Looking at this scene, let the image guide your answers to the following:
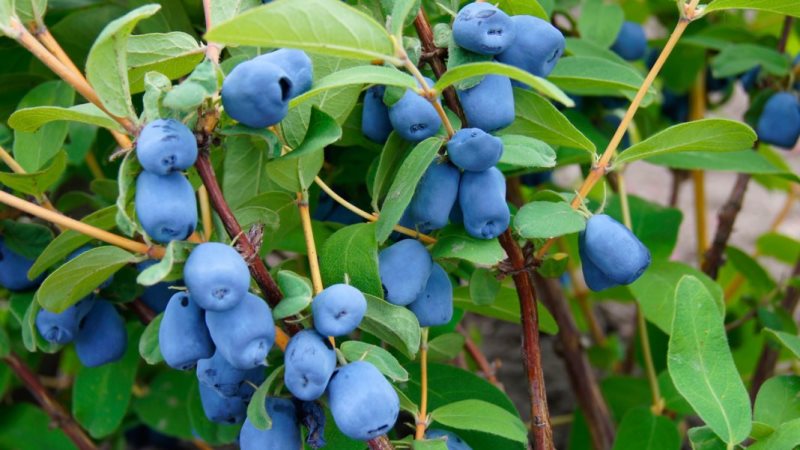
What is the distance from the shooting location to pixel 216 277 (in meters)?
0.64

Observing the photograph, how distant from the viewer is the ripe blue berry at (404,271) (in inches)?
31.3

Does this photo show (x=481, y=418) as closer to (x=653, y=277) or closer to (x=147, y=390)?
(x=653, y=277)

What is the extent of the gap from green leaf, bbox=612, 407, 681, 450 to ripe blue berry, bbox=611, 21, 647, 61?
64 centimetres

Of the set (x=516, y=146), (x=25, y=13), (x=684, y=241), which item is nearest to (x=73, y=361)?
(x=25, y=13)

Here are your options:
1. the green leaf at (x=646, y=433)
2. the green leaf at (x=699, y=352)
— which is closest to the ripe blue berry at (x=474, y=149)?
the green leaf at (x=699, y=352)

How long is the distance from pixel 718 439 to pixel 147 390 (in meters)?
0.98

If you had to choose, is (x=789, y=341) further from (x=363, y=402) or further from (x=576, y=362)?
(x=576, y=362)

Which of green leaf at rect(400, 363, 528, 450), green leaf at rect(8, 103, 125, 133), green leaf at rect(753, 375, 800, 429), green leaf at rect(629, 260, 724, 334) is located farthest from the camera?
green leaf at rect(629, 260, 724, 334)

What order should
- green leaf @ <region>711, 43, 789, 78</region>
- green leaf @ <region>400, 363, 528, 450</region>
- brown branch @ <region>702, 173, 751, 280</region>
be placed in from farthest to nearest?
1. brown branch @ <region>702, 173, 751, 280</region>
2. green leaf @ <region>711, 43, 789, 78</region>
3. green leaf @ <region>400, 363, 528, 450</region>

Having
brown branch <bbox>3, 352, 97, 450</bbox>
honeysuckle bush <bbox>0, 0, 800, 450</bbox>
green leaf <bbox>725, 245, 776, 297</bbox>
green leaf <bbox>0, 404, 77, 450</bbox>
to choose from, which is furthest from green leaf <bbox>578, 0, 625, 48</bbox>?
green leaf <bbox>0, 404, 77, 450</bbox>

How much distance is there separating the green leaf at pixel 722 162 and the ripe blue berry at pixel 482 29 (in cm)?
47

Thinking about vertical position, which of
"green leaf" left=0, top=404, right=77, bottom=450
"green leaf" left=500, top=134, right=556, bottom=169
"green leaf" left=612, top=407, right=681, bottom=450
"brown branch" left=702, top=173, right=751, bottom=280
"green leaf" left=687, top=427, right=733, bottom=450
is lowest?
"green leaf" left=0, top=404, right=77, bottom=450

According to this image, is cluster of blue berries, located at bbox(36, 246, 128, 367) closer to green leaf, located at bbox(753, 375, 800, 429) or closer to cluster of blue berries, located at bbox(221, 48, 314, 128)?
cluster of blue berries, located at bbox(221, 48, 314, 128)

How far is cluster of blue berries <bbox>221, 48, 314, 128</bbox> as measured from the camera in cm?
66
